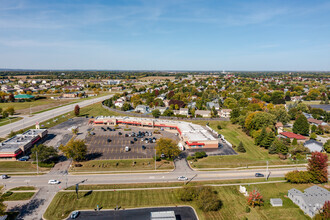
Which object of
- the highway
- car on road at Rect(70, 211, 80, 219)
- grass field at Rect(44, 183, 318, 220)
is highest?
the highway

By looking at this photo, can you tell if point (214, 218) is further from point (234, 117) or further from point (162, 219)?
point (234, 117)

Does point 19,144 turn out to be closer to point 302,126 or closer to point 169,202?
point 169,202

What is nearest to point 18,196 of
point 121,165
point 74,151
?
point 74,151

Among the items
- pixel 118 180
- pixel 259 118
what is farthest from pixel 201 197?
pixel 259 118

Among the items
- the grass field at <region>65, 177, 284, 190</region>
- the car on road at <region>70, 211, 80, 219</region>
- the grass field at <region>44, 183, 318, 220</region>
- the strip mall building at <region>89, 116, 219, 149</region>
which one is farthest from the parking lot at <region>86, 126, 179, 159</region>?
the car on road at <region>70, 211, 80, 219</region>

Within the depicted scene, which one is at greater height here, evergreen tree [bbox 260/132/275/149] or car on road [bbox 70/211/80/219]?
evergreen tree [bbox 260/132/275/149]

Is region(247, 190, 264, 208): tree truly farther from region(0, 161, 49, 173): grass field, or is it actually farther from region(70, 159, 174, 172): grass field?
region(0, 161, 49, 173): grass field

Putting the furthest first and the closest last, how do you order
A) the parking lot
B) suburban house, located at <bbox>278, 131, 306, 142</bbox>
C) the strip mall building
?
suburban house, located at <bbox>278, 131, 306, 142</bbox>, the strip mall building, the parking lot
